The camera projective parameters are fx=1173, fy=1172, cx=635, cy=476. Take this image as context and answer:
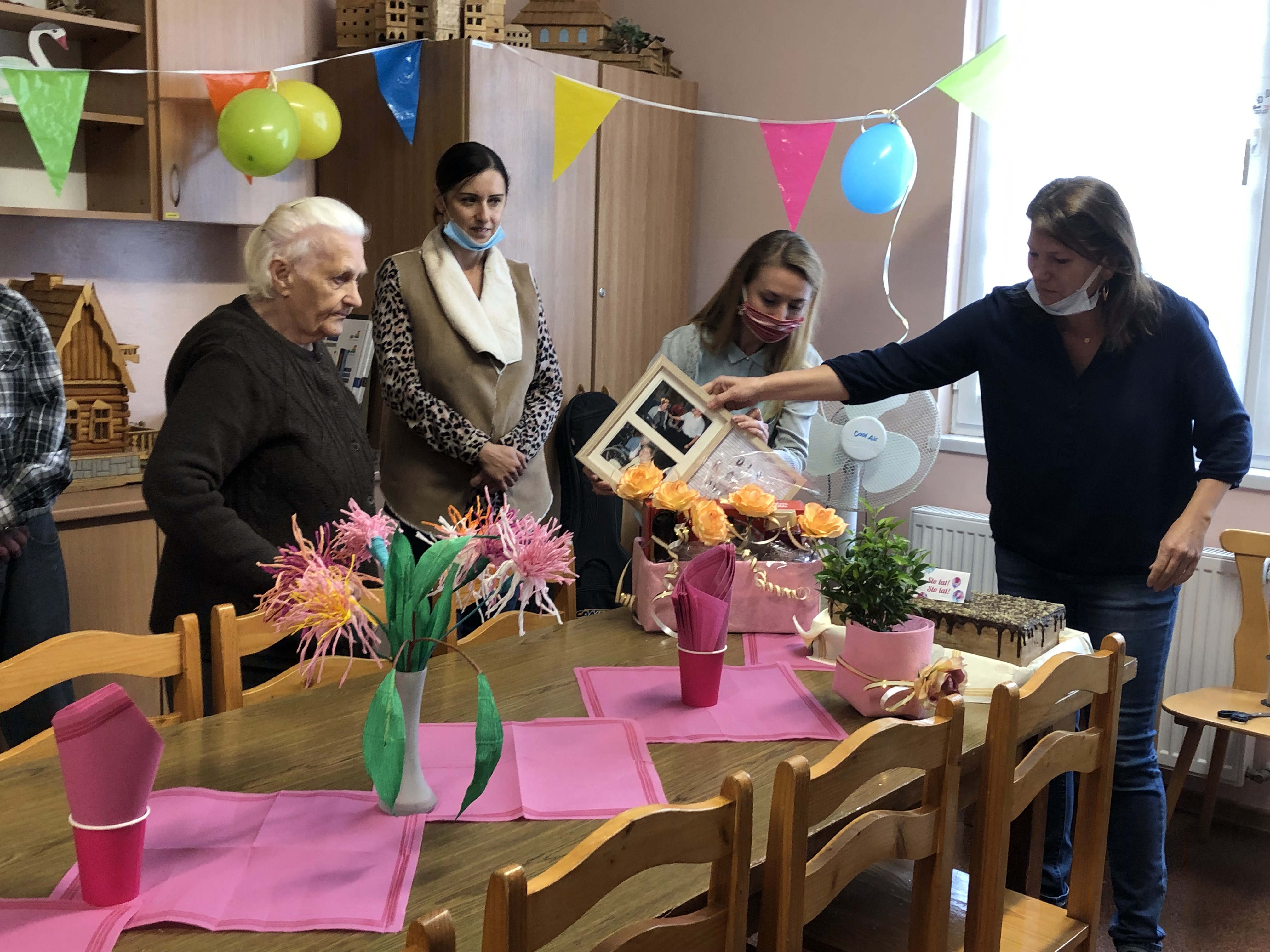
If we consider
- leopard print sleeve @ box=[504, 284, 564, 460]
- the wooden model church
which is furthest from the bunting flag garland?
leopard print sleeve @ box=[504, 284, 564, 460]

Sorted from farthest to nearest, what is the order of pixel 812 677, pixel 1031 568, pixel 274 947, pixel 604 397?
pixel 604 397 < pixel 1031 568 < pixel 812 677 < pixel 274 947

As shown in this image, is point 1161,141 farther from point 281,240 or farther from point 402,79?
point 281,240

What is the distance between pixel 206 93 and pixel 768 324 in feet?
5.71

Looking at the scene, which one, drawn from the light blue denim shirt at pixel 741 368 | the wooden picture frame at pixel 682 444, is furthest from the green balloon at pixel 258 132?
the wooden picture frame at pixel 682 444

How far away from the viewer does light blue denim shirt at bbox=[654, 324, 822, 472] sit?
277 cm

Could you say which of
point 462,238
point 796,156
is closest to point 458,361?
point 462,238

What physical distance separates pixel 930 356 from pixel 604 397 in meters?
1.59

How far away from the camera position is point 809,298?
2.80 m

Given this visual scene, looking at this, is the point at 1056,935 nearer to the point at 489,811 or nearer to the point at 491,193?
the point at 489,811

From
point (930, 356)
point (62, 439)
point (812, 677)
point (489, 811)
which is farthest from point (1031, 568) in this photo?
point (62, 439)

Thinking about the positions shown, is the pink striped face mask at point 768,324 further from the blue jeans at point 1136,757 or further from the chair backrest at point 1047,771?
the chair backrest at point 1047,771

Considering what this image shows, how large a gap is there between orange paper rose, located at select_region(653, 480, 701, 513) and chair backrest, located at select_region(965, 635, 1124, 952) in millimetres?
634

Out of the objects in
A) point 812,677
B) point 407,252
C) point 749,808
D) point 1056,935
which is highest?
point 407,252

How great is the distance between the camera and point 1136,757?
2225 mm
